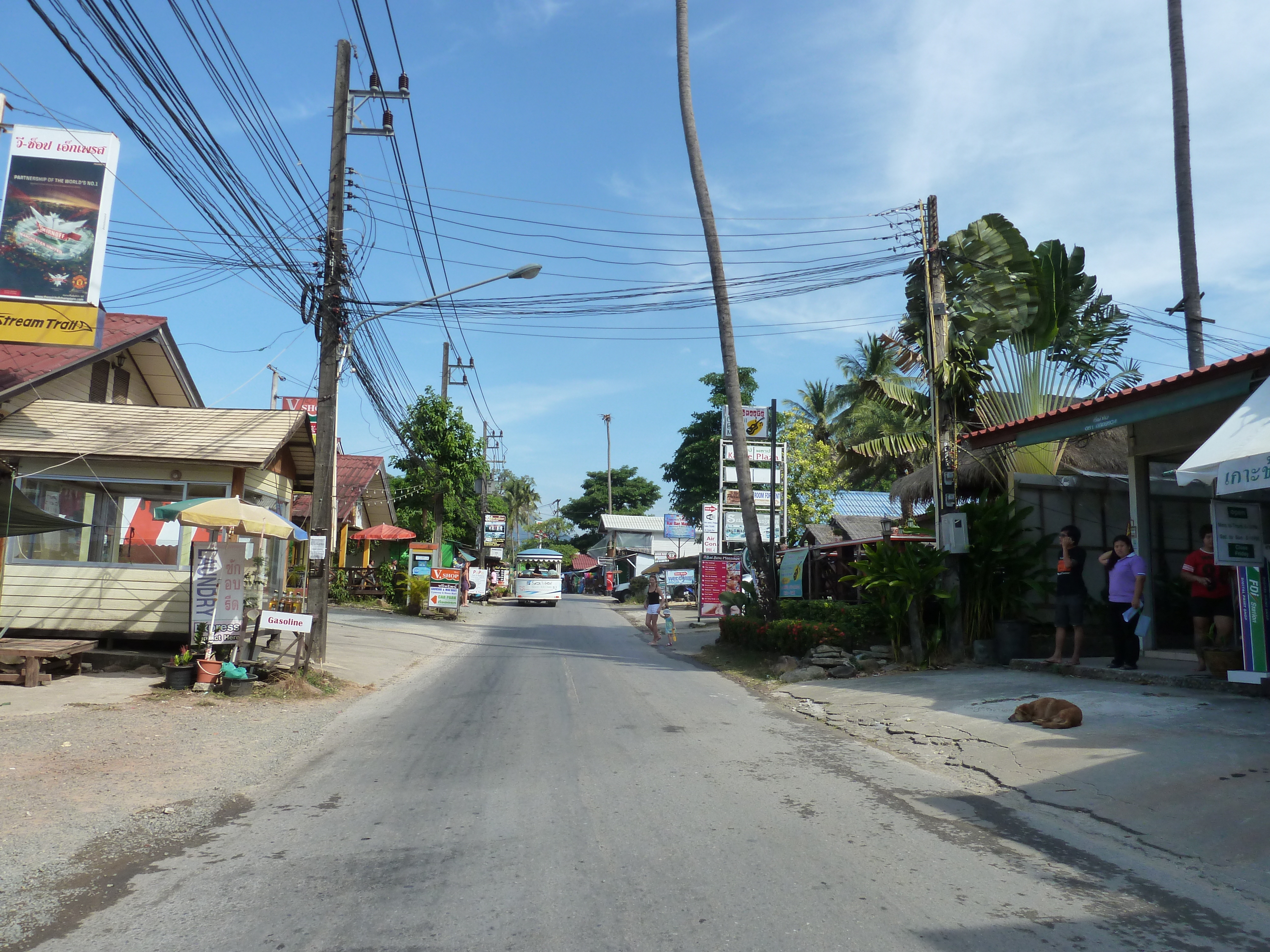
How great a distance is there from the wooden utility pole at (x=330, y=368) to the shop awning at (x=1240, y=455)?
11315 mm

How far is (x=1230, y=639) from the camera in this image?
9.81 m

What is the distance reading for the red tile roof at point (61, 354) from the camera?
Result: 1457 centimetres

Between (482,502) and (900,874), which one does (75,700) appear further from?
(482,502)

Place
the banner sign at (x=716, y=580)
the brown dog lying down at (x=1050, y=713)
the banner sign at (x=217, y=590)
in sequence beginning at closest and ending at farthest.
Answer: the brown dog lying down at (x=1050, y=713), the banner sign at (x=217, y=590), the banner sign at (x=716, y=580)

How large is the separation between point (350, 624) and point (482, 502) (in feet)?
77.5

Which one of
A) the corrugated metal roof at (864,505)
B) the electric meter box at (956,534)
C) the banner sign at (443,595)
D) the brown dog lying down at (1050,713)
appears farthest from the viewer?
the corrugated metal roof at (864,505)

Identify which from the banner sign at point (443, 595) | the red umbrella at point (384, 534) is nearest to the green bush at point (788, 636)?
the banner sign at point (443, 595)

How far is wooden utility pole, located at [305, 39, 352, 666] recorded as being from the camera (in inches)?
551

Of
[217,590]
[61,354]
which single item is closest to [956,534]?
[217,590]

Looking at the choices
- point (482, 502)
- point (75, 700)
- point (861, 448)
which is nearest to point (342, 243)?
point (75, 700)

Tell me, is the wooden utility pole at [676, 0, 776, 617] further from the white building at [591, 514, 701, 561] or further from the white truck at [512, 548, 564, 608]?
the white building at [591, 514, 701, 561]

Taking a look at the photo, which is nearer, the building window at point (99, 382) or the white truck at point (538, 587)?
the building window at point (99, 382)

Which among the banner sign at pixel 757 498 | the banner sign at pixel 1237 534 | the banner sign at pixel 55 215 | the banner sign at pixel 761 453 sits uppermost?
the banner sign at pixel 55 215

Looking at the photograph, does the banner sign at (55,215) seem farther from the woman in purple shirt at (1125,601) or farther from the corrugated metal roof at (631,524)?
the corrugated metal roof at (631,524)
